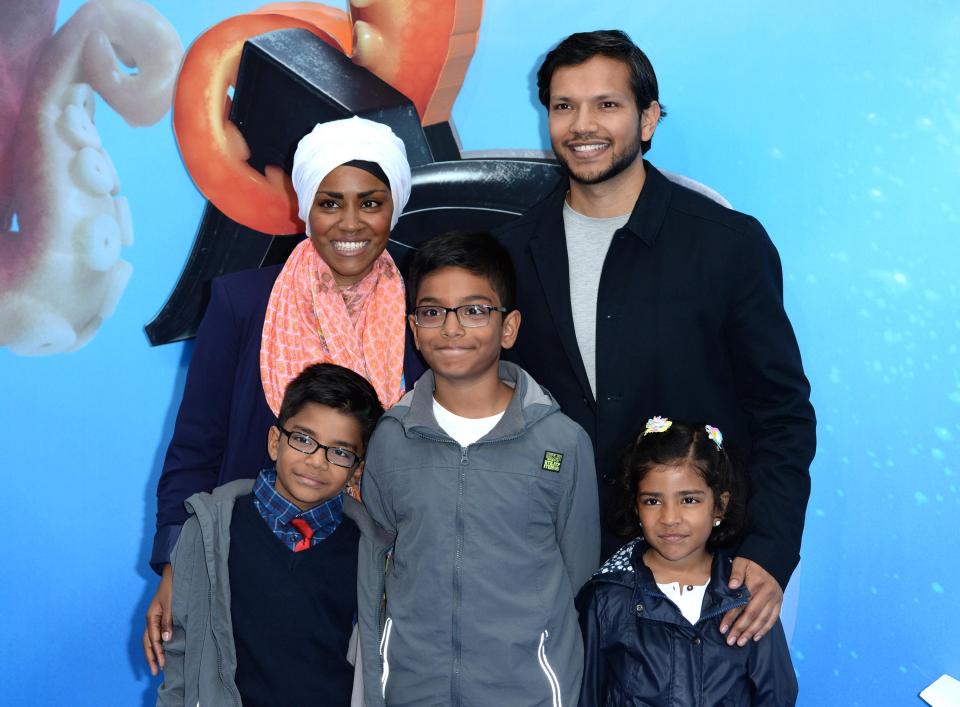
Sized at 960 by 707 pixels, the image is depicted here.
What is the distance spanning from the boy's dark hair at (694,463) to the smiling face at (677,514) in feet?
0.05

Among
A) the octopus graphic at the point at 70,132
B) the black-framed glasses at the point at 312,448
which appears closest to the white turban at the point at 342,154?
the black-framed glasses at the point at 312,448

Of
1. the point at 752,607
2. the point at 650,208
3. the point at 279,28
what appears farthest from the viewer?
the point at 279,28

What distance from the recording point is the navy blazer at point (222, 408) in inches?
76.7

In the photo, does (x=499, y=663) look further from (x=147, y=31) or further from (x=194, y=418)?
(x=147, y=31)

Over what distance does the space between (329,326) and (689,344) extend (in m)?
0.79

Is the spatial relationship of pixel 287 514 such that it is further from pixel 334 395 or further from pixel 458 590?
pixel 458 590

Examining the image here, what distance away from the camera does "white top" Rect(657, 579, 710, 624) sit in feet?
5.69

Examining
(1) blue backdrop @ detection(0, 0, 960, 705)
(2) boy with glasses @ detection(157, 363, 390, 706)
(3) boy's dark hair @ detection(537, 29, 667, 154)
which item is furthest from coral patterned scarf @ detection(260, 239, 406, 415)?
(1) blue backdrop @ detection(0, 0, 960, 705)

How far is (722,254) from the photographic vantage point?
181cm

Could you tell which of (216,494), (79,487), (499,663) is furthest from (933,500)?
(79,487)

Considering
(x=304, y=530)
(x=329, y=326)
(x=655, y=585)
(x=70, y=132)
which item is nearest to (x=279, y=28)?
(x=70, y=132)

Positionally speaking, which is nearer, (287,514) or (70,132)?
(287,514)

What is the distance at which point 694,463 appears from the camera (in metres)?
1.78

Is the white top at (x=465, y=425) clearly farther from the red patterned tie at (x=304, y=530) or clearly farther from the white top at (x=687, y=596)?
the white top at (x=687, y=596)
